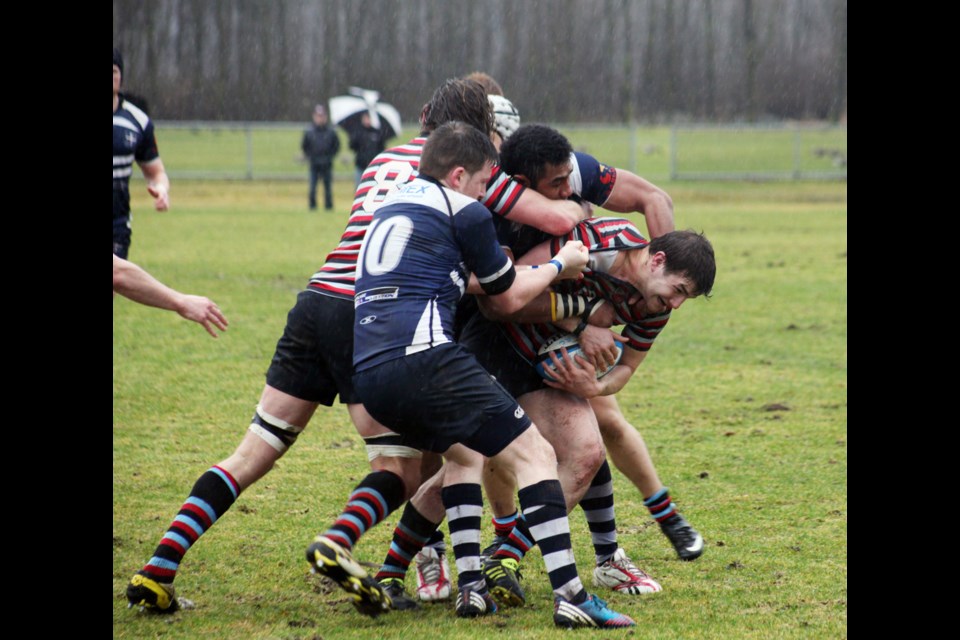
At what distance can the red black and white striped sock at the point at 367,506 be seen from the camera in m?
3.89

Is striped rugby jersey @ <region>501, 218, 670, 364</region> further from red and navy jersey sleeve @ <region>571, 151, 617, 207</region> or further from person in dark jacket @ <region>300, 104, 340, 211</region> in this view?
person in dark jacket @ <region>300, 104, 340, 211</region>

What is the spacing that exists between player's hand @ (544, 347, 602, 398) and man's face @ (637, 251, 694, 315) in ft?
1.08

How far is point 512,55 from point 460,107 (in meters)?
50.4

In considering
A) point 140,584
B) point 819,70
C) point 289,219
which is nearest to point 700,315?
point 140,584

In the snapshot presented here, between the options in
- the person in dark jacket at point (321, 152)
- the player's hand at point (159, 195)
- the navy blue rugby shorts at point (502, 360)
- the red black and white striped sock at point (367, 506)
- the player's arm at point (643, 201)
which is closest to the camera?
the red black and white striped sock at point (367, 506)

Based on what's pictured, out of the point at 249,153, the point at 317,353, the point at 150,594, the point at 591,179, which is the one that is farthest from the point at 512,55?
the point at 150,594

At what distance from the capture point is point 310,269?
14.8 m

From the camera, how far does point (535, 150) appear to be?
168 inches

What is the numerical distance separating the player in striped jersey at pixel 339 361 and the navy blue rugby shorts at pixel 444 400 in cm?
39

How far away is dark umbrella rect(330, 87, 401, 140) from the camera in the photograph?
24078mm

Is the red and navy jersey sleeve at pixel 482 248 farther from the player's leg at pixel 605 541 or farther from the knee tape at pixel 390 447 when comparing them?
the player's leg at pixel 605 541

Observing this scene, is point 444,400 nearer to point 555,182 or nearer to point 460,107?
point 555,182

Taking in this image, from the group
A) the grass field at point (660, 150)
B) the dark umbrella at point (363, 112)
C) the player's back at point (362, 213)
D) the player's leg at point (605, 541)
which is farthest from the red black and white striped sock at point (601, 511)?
the grass field at point (660, 150)
